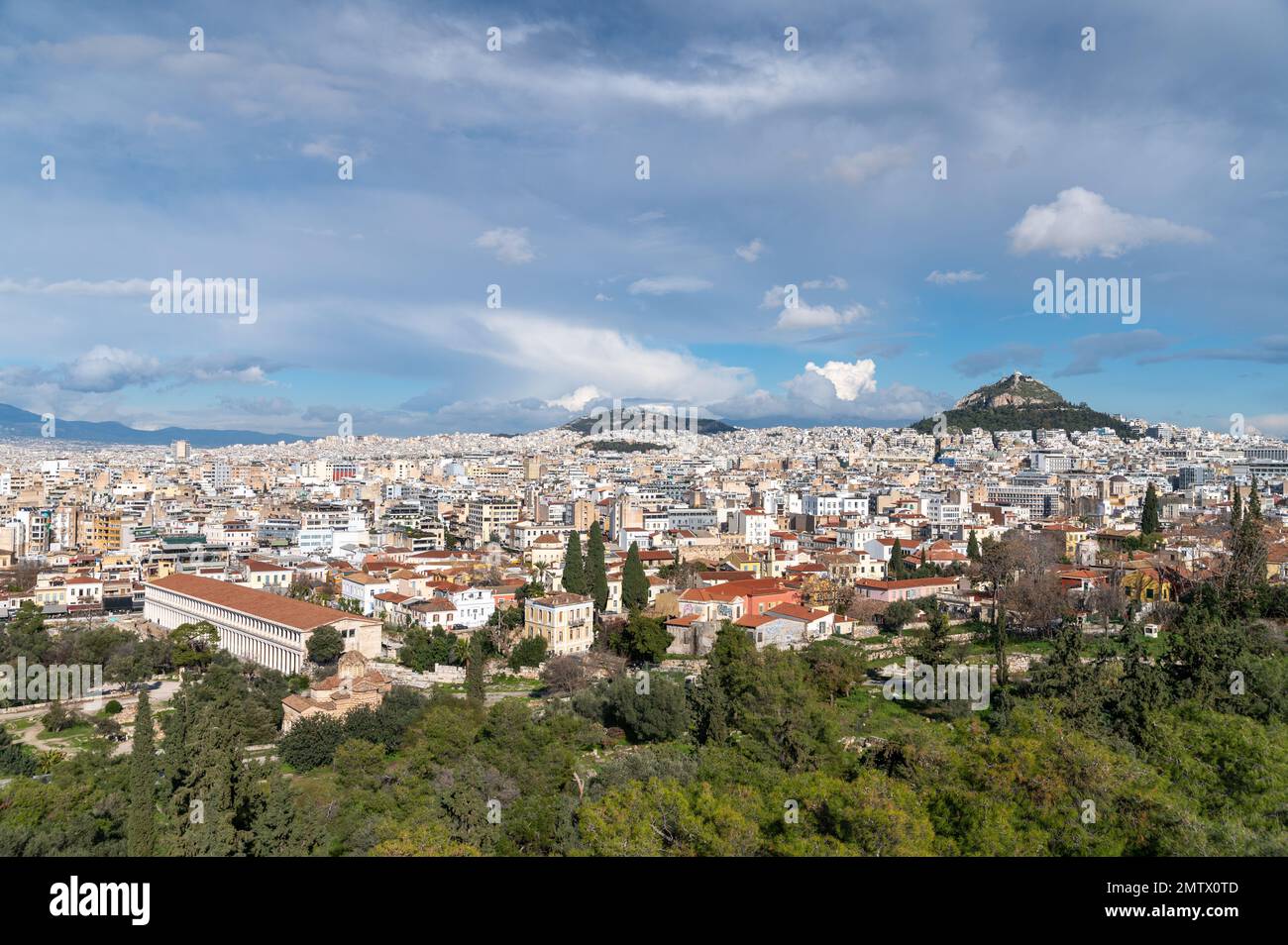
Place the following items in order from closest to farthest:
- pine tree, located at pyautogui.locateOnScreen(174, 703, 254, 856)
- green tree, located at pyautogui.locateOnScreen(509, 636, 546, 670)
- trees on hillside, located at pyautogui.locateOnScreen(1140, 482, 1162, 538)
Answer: pine tree, located at pyautogui.locateOnScreen(174, 703, 254, 856) < green tree, located at pyautogui.locateOnScreen(509, 636, 546, 670) < trees on hillside, located at pyautogui.locateOnScreen(1140, 482, 1162, 538)

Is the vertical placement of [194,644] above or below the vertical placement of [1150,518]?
below

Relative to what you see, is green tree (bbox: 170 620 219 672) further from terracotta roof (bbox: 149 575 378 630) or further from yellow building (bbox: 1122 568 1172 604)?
yellow building (bbox: 1122 568 1172 604)

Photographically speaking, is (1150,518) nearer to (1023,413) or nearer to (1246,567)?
(1246,567)

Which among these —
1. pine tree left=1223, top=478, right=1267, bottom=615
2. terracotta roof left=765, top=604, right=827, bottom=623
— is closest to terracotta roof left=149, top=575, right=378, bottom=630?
terracotta roof left=765, top=604, right=827, bottom=623

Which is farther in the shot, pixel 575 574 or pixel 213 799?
pixel 575 574

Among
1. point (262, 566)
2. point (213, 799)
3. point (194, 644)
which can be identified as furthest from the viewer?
point (262, 566)

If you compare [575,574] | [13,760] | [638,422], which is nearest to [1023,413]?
[638,422]
